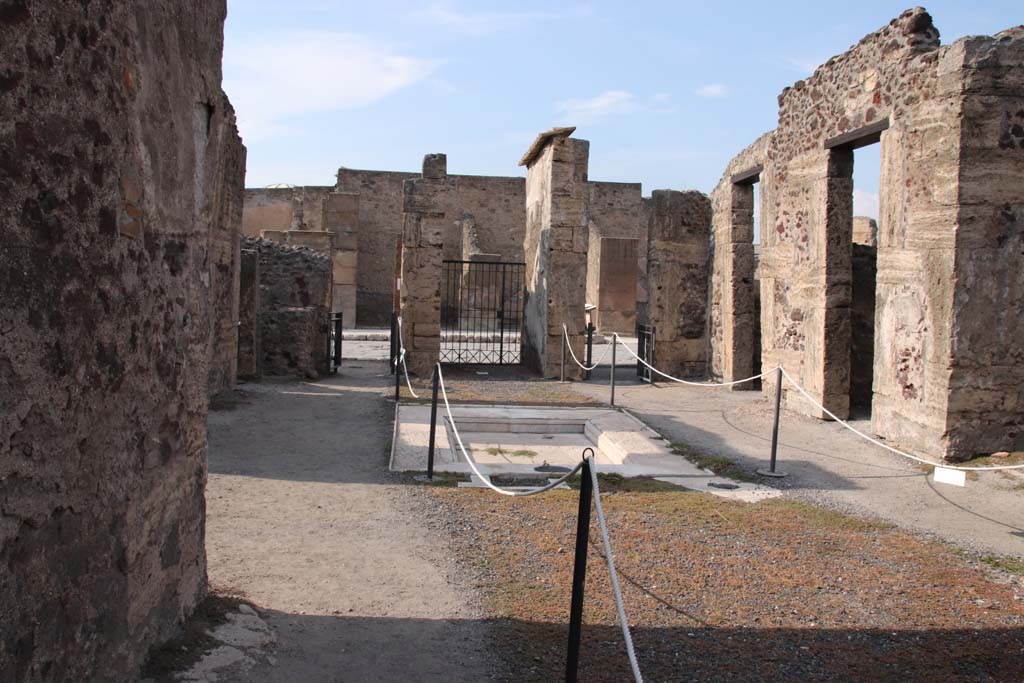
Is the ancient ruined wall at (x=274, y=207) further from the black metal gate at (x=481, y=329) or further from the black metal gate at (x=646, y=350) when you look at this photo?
the black metal gate at (x=646, y=350)

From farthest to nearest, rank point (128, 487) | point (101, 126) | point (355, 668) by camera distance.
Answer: point (355, 668), point (128, 487), point (101, 126)

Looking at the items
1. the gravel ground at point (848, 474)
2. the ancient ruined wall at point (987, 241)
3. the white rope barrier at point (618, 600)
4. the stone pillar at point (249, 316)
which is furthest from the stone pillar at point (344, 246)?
the white rope barrier at point (618, 600)

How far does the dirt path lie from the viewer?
354cm

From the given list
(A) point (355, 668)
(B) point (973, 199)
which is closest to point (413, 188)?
(B) point (973, 199)

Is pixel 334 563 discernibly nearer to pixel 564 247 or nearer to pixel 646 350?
pixel 564 247

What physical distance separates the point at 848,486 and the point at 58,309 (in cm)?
601

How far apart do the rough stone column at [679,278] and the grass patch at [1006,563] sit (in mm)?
8813

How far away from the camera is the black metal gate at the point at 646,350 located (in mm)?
13586

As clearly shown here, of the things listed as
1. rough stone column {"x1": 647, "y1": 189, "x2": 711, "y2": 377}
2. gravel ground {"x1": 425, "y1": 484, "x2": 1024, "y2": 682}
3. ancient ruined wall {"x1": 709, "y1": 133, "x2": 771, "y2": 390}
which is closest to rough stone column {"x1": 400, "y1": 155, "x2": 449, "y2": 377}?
rough stone column {"x1": 647, "y1": 189, "x2": 711, "y2": 377}

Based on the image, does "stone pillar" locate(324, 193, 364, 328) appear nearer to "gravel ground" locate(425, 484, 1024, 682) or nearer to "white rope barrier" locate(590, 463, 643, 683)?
"gravel ground" locate(425, 484, 1024, 682)

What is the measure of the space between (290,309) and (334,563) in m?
7.71

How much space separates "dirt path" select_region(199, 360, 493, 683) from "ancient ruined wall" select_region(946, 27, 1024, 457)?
4.82 meters

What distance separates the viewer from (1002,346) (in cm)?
768

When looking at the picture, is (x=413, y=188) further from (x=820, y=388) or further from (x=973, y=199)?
(x=973, y=199)
